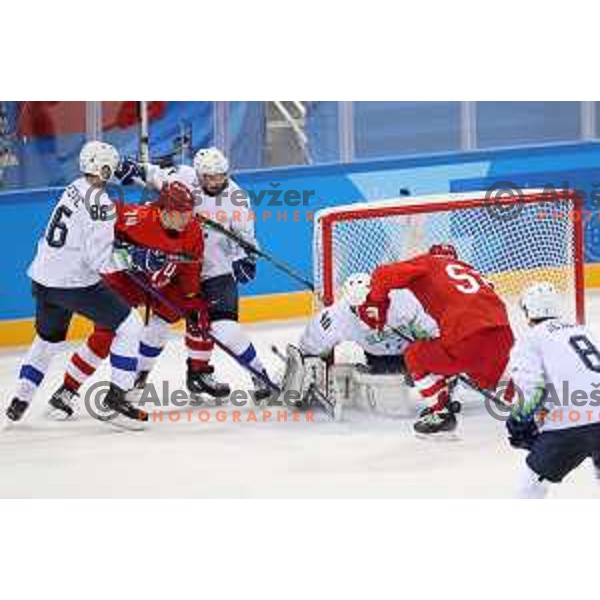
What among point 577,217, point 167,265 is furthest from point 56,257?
point 577,217

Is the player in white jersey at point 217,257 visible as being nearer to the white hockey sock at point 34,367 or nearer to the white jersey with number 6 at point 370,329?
the white jersey with number 6 at point 370,329

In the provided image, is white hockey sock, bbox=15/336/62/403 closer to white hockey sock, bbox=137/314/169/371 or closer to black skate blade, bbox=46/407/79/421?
black skate blade, bbox=46/407/79/421

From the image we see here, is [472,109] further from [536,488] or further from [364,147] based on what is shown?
[536,488]

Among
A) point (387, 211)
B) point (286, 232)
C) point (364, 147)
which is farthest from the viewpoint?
point (364, 147)

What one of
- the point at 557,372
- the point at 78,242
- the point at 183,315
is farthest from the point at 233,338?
the point at 557,372

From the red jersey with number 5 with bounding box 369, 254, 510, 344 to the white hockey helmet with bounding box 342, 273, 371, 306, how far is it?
58 mm

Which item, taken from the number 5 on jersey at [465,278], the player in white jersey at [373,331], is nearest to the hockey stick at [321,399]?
the player in white jersey at [373,331]

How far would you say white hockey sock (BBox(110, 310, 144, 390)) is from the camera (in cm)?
707

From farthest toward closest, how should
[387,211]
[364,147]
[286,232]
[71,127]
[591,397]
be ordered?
[364,147], [71,127], [286,232], [387,211], [591,397]

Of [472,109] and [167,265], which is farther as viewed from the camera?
[472,109]

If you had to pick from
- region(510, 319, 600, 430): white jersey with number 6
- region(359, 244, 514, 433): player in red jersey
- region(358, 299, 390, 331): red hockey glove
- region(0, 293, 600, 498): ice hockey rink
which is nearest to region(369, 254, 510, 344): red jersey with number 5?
region(359, 244, 514, 433): player in red jersey

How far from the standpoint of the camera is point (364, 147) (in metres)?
11.6

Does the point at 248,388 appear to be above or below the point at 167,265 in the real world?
below

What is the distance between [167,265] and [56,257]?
0.43m
